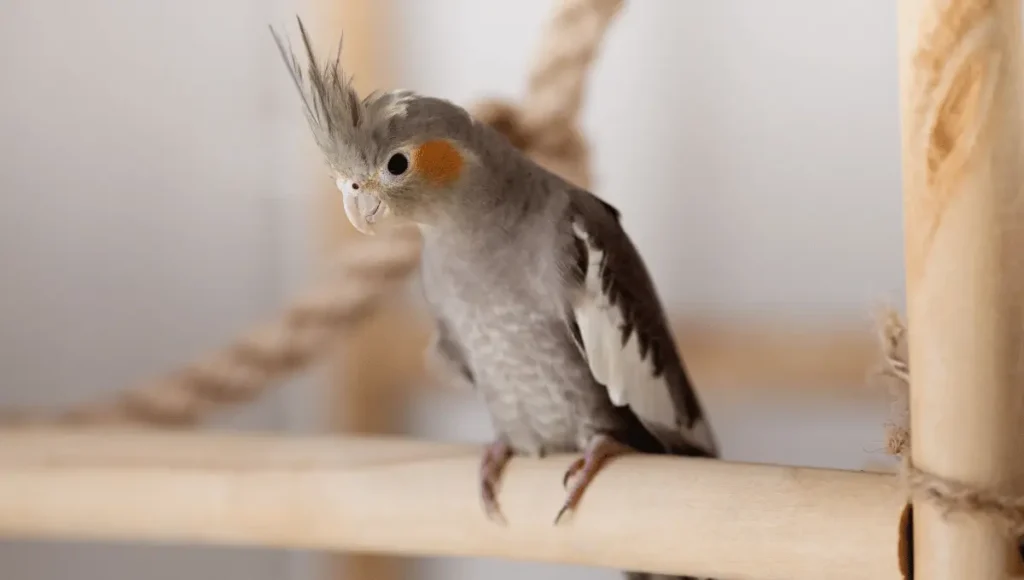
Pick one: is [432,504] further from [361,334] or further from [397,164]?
[361,334]

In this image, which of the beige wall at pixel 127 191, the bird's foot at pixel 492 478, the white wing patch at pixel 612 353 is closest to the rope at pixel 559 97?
the white wing patch at pixel 612 353

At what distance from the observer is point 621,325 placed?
22.9 inches

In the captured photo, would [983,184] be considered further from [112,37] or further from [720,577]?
[112,37]

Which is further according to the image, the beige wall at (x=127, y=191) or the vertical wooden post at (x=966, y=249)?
the beige wall at (x=127, y=191)

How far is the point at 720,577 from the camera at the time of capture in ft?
1.53

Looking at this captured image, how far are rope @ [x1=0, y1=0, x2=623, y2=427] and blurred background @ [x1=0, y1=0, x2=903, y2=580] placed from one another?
8.9 inches

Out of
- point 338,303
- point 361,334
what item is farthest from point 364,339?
point 338,303

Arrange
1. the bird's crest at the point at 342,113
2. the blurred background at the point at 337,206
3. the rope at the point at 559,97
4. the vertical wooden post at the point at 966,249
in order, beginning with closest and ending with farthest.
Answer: the vertical wooden post at the point at 966,249, the bird's crest at the point at 342,113, the rope at the point at 559,97, the blurred background at the point at 337,206

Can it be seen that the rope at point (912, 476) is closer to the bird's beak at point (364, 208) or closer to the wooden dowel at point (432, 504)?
the wooden dowel at point (432, 504)

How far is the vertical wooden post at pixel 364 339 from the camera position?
3.04 feet

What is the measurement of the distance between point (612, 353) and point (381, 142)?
195 millimetres

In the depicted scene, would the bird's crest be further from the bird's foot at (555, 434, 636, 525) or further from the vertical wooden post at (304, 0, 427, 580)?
the vertical wooden post at (304, 0, 427, 580)

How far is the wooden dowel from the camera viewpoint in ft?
1.45

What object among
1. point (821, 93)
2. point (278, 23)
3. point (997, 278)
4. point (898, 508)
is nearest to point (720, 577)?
point (898, 508)
